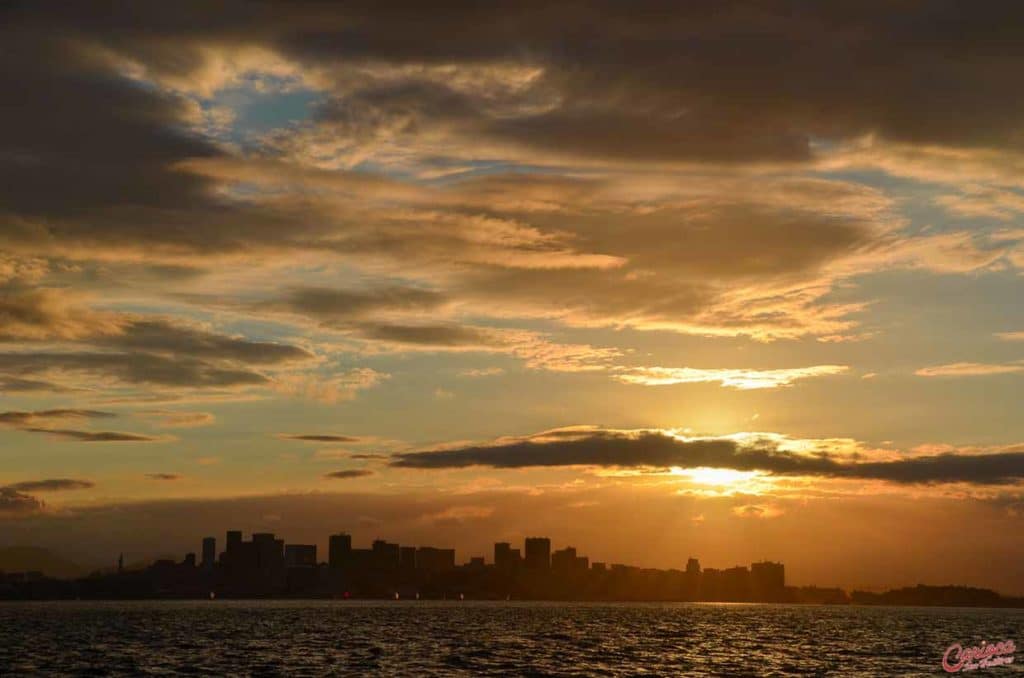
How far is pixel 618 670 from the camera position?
15925cm

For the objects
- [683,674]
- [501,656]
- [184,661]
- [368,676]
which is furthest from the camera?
[501,656]

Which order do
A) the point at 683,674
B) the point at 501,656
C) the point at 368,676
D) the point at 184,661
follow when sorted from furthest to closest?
the point at 501,656
the point at 184,661
the point at 683,674
the point at 368,676

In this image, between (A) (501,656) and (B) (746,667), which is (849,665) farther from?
(A) (501,656)

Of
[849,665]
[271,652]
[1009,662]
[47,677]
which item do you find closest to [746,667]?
[849,665]

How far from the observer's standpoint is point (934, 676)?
156 m

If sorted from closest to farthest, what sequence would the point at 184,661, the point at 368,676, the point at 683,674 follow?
1. the point at 368,676
2. the point at 683,674
3. the point at 184,661

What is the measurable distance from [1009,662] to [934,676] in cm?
4188

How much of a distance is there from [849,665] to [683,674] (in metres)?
35.2

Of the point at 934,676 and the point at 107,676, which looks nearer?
the point at 107,676

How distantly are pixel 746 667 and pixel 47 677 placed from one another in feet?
308

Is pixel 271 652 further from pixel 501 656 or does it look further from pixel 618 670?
pixel 618 670

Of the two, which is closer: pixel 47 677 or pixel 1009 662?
pixel 47 677

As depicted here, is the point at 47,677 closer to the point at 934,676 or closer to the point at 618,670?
the point at 618,670

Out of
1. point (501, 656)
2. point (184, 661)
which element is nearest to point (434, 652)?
point (501, 656)
